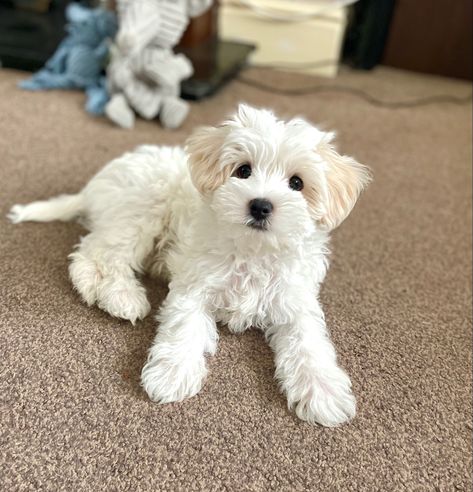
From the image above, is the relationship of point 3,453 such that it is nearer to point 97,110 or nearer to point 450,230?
point 450,230

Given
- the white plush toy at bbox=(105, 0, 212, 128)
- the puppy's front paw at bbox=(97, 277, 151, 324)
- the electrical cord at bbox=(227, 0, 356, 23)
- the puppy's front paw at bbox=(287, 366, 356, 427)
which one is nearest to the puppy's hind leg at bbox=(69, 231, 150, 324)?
the puppy's front paw at bbox=(97, 277, 151, 324)

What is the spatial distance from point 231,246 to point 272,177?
172mm

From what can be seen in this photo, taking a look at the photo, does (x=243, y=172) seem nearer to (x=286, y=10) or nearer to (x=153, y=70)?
(x=153, y=70)

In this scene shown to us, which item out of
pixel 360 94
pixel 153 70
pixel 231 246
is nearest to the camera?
pixel 231 246

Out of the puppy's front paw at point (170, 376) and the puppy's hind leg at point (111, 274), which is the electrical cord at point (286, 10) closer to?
the puppy's hind leg at point (111, 274)

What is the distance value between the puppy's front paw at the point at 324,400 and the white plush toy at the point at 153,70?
137 cm

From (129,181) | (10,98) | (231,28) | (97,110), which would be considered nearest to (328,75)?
(231,28)

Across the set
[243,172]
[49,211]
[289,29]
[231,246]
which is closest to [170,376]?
[231,246]

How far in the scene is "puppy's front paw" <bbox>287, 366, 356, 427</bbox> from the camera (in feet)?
3.13

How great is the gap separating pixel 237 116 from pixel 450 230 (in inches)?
A: 38.1

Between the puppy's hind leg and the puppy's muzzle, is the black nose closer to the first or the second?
the puppy's muzzle

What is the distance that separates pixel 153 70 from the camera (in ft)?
6.64

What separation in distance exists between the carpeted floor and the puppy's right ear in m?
0.34

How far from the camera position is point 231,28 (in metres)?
2.87
